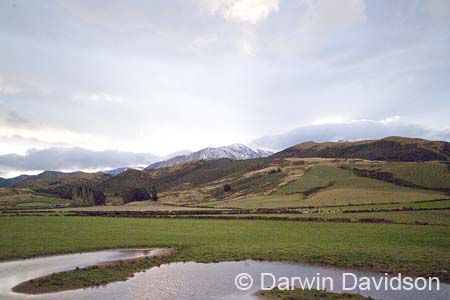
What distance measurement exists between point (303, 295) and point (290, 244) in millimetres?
22277

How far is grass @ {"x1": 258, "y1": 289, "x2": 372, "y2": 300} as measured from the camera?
24125mm

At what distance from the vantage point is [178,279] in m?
30.0

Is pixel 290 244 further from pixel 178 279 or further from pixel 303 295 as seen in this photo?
pixel 303 295

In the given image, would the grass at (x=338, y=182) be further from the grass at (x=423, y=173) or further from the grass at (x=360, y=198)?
the grass at (x=360, y=198)

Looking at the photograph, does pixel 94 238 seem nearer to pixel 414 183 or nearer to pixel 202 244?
pixel 202 244

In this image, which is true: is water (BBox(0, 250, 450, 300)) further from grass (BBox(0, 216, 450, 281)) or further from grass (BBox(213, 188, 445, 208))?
grass (BBox(213, 188, 445, 208))

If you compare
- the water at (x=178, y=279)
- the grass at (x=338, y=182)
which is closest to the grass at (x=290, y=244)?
the water at (x=178, y=279)

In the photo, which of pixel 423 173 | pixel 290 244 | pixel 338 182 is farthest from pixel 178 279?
pixel 423 173

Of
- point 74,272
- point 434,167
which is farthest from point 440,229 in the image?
point 434,167

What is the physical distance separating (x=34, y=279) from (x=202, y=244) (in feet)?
76.3

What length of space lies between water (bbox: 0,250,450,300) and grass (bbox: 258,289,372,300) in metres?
1.25

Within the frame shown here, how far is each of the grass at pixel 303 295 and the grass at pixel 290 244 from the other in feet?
32.3

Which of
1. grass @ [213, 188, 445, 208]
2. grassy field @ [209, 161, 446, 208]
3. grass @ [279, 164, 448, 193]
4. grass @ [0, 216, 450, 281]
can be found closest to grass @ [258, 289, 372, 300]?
grass @ [0, 216, 450, 281]

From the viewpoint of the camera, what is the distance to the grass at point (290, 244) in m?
35.3
